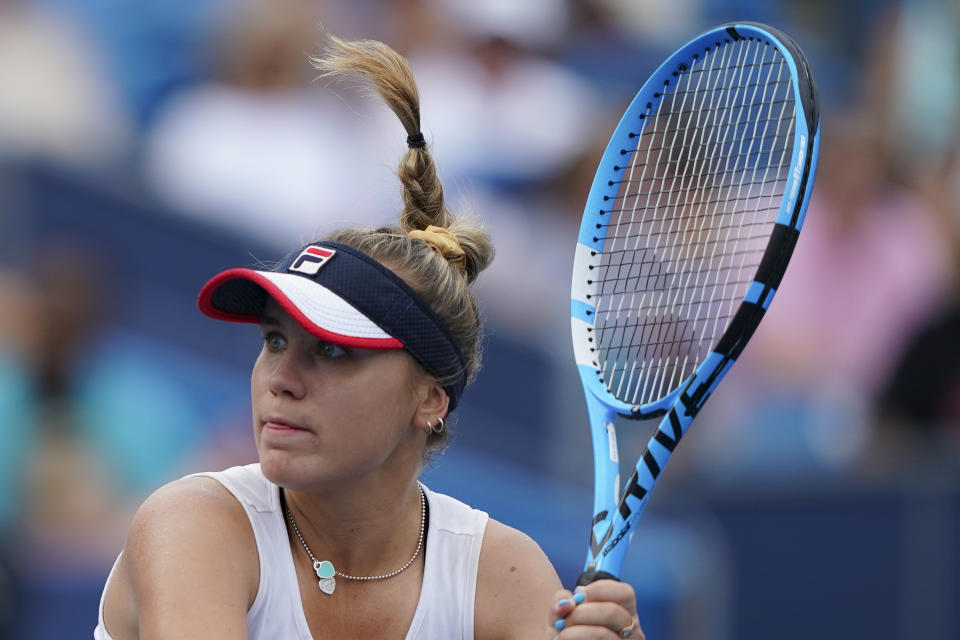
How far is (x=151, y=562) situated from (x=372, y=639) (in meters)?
0.54

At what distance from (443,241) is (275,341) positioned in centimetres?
46

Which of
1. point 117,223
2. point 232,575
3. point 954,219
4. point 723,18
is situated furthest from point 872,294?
point 232,575

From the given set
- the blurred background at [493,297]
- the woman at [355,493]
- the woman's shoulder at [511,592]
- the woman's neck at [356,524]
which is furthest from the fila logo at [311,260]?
the blurred background at [493,297]

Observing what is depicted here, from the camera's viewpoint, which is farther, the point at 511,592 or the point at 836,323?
the point at 836,323

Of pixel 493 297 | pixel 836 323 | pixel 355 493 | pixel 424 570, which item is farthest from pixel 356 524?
pixel 836 323

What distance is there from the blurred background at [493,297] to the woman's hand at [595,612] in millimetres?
2543

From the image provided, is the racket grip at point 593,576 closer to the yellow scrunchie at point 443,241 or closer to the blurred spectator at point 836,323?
the yellow scrunchie at point 443,241

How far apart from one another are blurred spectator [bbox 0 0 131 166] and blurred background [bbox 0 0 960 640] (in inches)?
0.8

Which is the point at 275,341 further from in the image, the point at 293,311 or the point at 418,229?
the point at 418,229

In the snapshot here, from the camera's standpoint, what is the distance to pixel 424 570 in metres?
3.36

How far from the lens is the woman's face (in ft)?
9.95

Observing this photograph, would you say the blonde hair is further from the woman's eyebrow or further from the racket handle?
the racket handle

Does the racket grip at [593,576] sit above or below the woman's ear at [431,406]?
below

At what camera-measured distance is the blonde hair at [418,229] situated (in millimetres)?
3246
